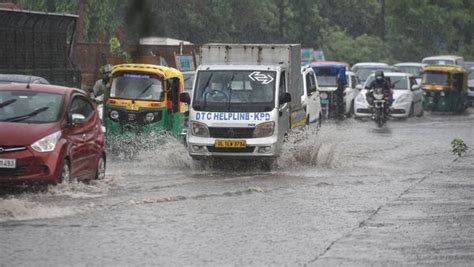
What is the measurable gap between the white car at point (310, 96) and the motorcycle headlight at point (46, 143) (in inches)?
455

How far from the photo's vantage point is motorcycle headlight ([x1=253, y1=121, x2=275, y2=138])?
20906 mm

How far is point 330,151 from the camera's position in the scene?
2288cm

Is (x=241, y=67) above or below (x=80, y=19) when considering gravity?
above

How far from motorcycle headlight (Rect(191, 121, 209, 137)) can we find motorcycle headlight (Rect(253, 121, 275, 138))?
0.85 metres

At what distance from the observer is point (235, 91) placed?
840 inches

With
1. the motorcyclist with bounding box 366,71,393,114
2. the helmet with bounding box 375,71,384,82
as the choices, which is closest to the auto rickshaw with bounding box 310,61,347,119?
the motorcyclist with bounding box 366,71,393,114

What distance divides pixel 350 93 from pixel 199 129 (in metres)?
23.8

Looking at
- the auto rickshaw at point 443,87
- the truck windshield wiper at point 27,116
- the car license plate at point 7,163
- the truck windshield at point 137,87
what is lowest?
the auto rickshaw at point 443,87

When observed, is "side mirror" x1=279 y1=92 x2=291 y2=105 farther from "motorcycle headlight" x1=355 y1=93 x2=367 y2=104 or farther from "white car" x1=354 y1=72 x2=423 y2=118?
"motorcycle headlight" x1=355 y1=93 x2=367 y2=104

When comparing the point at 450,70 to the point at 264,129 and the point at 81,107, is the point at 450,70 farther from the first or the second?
the point at 81,107

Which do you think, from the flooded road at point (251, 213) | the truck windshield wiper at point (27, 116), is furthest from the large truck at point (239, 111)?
the truck windshield wiper at point (27, 116)

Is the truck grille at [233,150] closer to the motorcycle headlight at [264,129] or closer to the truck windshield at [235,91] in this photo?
the motorcycle headlight at [264,129]

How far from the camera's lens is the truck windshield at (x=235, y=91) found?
21.2 m

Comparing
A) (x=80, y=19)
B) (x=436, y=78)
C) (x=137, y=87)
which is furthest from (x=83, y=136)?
(x=436, y=78)
